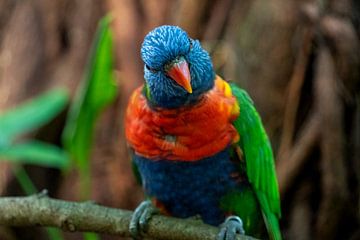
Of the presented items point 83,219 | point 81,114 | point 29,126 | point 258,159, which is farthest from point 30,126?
point 258,159

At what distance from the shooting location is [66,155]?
3711 millimetres

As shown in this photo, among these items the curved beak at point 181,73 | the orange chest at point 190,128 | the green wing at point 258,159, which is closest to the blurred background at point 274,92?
the orange chest at point 190,128

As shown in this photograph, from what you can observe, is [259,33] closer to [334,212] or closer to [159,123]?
[334,212]

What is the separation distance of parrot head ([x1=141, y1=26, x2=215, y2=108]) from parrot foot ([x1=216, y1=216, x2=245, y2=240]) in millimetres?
432

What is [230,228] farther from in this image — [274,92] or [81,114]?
[274,92]

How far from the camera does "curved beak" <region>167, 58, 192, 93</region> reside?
7.50 feet

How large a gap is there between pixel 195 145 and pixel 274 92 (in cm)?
120

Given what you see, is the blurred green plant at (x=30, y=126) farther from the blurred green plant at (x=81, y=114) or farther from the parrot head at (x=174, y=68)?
the parrot head at (x=174, y=68)

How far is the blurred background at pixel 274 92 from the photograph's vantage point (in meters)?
3.45

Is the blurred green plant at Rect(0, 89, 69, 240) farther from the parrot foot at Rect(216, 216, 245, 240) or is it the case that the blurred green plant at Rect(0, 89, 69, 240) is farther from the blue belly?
the parrot foot at Rect(216, 216, 245, 240)

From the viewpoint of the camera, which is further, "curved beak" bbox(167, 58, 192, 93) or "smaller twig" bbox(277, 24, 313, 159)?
"smaller twig" bbox(277, 24, 313, 159)

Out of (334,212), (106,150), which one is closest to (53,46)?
(106,150)

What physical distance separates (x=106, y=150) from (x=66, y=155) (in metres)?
0.48

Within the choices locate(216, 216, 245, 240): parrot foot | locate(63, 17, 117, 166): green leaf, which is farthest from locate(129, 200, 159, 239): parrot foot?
locate(63, 17, 117, 166): green leaf
